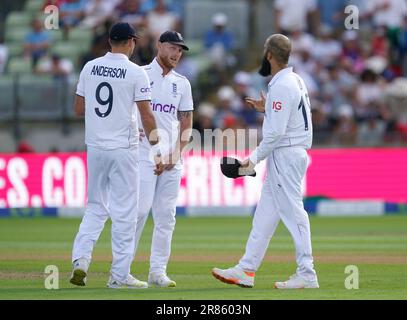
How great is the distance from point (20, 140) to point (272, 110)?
13.9m

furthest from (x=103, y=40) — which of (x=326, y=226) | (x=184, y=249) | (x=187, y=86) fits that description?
(x=187, y=86)

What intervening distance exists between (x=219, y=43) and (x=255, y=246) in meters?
15.7

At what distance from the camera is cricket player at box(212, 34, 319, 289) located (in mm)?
11234

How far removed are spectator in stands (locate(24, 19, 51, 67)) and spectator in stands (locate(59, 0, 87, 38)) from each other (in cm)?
56

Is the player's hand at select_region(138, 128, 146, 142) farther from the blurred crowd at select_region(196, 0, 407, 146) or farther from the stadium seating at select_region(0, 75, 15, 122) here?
the stadium seating at select_region(0, 75, 15, 122)

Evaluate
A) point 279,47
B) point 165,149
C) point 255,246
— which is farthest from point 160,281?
point 279,47

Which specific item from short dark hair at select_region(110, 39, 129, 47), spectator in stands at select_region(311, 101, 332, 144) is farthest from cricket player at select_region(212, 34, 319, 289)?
spectator in stands at select_region(311, 101, 332, 144)

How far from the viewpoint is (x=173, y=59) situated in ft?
39.1

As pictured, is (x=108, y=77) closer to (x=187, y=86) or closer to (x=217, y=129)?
(x=187, y=86)

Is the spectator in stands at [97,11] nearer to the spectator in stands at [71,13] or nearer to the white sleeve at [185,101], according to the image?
the spectator in stands at [71,13]

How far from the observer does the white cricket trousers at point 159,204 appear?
1178 cm

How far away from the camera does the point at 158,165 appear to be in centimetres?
1168

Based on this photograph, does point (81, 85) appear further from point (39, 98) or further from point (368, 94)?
point (368, 94)
